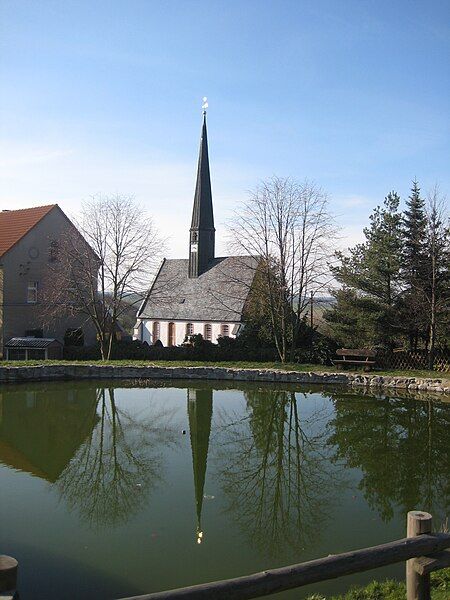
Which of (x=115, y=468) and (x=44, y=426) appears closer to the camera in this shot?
(x=115, y=468)

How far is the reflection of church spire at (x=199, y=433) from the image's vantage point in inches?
332

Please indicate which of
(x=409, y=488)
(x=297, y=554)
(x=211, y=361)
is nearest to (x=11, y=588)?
(x=297, y=554)

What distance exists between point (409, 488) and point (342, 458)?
2.08 metres

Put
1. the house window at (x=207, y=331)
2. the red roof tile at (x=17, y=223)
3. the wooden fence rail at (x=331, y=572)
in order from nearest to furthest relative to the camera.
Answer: the wooden fence rail at (x=331, y=572) → the red roof tile at (x=17, y=223) → the house window at (x=207, y=331)

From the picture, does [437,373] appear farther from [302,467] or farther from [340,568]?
[340,568]

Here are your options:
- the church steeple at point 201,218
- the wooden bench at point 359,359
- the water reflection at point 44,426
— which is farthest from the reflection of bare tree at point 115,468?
the church steeple at point 201,218

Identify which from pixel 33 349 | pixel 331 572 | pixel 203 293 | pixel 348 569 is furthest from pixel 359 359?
pixel 331 572

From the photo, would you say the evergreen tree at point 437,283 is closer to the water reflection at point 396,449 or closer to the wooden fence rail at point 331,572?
the water reflection at point 396,449

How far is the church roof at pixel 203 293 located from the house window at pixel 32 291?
6457 mm

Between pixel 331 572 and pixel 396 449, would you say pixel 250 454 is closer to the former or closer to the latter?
pixel 396 449

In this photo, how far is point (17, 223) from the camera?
2944 centimetres

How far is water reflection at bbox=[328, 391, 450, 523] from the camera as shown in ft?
27.6

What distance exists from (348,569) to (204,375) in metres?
18.5

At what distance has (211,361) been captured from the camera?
25453mm
